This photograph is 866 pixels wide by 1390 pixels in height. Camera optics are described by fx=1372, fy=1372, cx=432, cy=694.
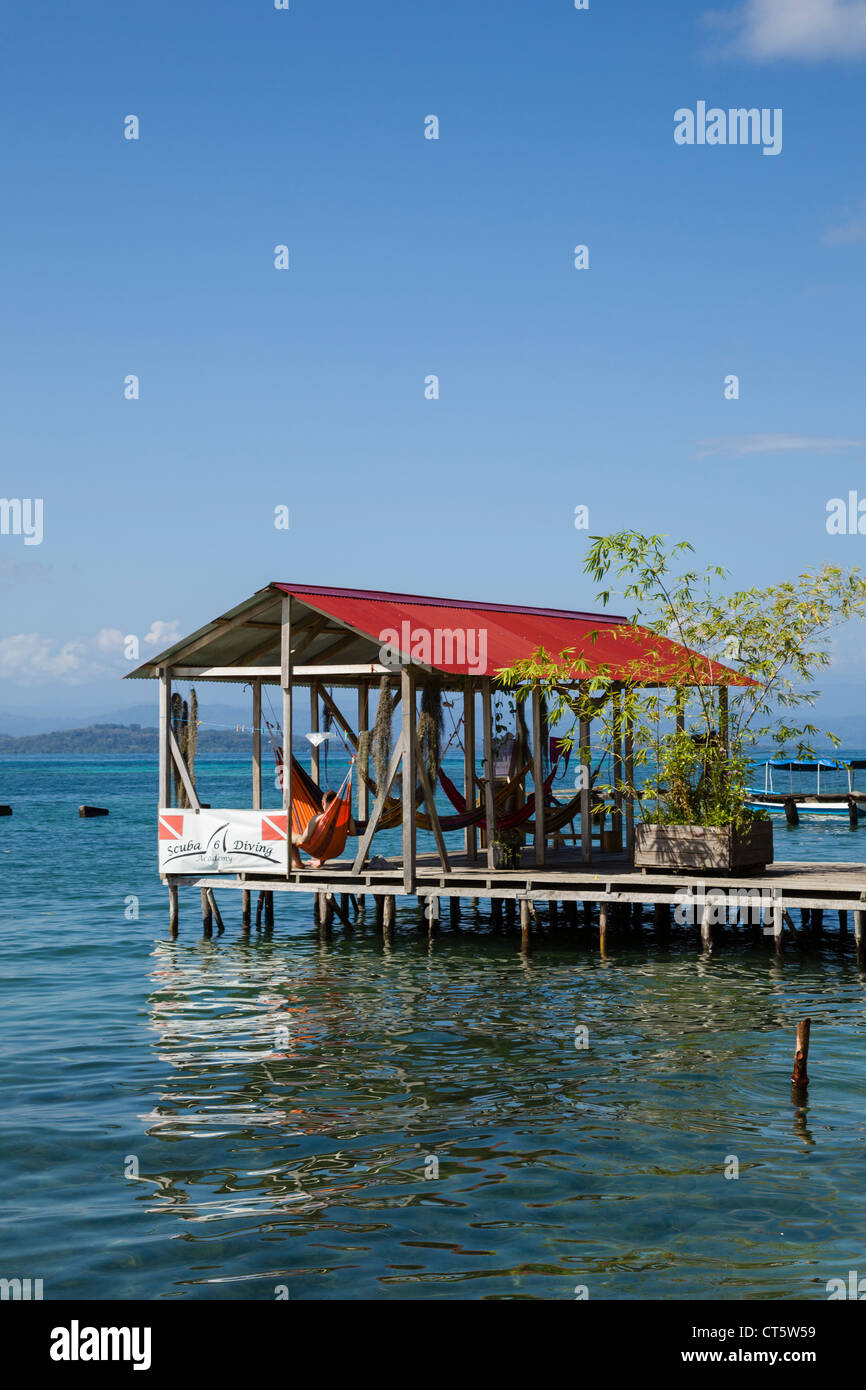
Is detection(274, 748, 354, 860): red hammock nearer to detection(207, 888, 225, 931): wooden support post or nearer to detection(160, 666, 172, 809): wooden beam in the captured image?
detection(160, 666, 172, 809): wooden beam

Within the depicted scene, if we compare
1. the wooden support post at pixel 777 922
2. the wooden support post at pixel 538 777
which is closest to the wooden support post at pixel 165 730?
the wooden support post at pixel 538 777

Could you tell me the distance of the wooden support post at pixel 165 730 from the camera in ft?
65.5

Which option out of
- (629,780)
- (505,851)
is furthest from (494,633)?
(505,851)

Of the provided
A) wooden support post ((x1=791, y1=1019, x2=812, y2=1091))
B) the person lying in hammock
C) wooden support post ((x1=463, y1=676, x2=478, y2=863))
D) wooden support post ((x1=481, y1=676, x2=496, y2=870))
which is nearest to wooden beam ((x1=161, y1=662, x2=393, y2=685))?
wooden support post ((x1=481, y1=676, x2=496, y2=870))

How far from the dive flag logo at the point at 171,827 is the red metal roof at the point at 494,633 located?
12.7 ft

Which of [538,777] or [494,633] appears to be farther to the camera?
[494,633]

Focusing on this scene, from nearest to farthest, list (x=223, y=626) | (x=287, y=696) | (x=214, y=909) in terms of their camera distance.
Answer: (x=287, y=696) < (x=223, y=626) < (x=214, y=909)

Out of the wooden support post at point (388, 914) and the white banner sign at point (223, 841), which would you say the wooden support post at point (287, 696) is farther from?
the wooden support post at point (388, 914)

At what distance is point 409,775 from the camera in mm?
18203

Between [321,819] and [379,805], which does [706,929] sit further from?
[321,819]

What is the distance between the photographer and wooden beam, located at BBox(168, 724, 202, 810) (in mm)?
19844

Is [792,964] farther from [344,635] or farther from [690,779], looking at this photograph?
[344,635]

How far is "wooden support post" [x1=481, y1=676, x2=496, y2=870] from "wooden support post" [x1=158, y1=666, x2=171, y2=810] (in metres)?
4.59

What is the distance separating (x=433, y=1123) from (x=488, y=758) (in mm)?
9304
